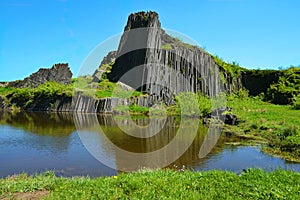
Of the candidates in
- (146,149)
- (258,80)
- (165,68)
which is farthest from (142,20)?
(146,149)

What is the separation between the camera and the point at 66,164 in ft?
54.4

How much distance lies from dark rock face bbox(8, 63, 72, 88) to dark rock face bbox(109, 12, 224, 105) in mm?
19076

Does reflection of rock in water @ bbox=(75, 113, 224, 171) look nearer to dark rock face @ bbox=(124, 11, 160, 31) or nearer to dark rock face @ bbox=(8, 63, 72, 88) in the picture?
dark rock face @ bbox=(124, 11, 160, 31)

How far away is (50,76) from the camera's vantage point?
3563 inches

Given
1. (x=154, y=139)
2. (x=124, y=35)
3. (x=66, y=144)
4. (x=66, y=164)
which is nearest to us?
(x=66, y=164)

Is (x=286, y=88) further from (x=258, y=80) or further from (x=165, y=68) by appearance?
(x=165, y=68)

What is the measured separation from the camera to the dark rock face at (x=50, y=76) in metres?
90.4

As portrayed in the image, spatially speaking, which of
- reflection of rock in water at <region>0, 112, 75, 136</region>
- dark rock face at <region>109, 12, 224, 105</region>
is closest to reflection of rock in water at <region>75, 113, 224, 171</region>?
reflection of rock in water at <region>0, 112, 75, 136</region>

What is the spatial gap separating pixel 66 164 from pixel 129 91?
55.7 m

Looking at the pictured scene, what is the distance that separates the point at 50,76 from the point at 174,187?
88954mm

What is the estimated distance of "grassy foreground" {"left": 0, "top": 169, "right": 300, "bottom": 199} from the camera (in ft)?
26.8

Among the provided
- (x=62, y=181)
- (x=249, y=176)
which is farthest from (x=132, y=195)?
(x=249, y=176)

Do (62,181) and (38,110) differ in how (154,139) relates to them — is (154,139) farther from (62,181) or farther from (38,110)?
(38,110)

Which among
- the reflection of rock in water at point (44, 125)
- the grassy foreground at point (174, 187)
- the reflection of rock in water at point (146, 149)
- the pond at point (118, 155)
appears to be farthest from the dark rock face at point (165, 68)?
the grassy foreground at point (174, 187)
